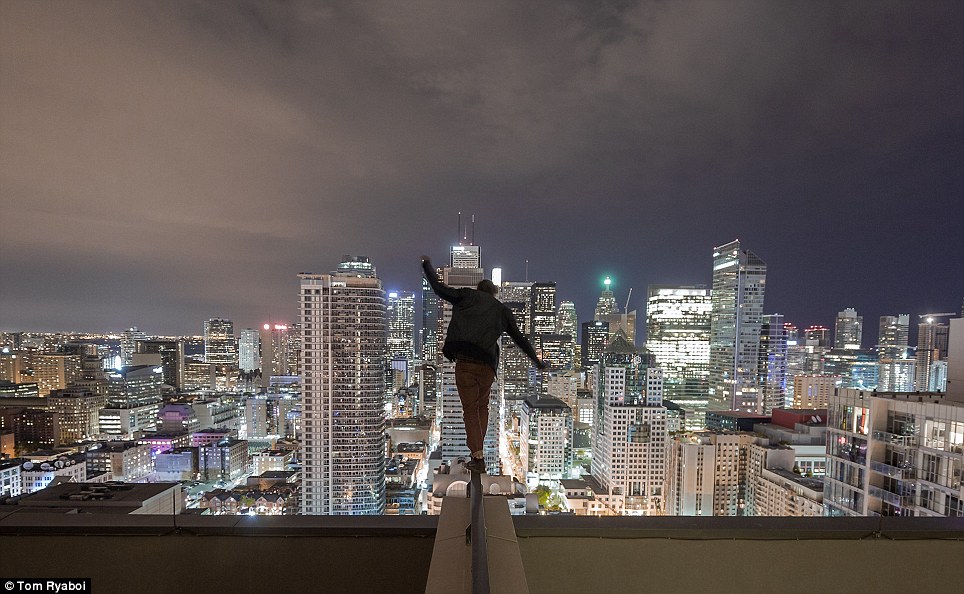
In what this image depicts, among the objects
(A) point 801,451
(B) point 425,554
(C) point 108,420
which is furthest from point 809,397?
(C) point 108,420

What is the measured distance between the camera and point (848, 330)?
68.7m

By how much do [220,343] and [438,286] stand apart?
9073 cm

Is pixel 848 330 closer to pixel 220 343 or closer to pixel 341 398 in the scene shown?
pixel 341 398

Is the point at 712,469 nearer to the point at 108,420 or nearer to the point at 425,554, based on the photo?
the point at 425,554

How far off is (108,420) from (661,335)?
A: 232ft

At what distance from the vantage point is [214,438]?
33.3 meters

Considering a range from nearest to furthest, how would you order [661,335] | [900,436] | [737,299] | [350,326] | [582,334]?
1. [900,436]
2. [350,326]
3. [737,299]
4. [661,335]
5. [582,334]

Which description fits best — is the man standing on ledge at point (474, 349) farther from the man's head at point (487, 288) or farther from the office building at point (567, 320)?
the office building at point (567, 320)

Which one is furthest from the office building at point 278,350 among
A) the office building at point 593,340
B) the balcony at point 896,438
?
the balcony at point 896,438

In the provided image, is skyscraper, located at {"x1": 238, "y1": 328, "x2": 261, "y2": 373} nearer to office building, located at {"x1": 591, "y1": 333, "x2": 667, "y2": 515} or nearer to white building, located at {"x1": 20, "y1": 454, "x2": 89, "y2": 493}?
white building, located at {"x1": 20, "y1": 454, "x2": 89, "y2": 493}

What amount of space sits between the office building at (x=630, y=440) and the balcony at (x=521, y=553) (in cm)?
2591

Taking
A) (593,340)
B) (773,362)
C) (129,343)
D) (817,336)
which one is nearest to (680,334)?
(773,362)

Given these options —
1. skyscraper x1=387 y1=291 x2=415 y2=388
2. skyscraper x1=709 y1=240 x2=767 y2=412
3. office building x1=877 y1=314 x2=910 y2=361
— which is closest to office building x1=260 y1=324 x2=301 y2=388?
skyscraper x1=387 y1=291 x2=415 y2=388

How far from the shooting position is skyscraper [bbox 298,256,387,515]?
20.9 m
